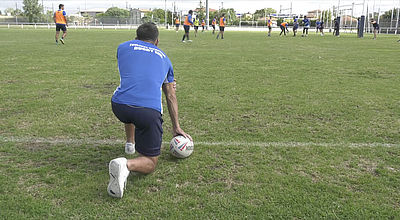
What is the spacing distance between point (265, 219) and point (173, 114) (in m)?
1.67

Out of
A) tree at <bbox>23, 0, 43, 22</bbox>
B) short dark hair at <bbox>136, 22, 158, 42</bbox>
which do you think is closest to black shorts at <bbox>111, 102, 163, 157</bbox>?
short dark hair at <bbox>136, 22, 158, 42</bbox>

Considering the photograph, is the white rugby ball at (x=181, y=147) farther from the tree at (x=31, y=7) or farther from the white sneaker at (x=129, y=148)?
the tree at (x=31, y=7)

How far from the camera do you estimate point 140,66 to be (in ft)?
11.5

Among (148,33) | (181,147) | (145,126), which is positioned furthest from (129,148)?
(148,33)

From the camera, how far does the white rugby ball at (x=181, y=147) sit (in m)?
4.02

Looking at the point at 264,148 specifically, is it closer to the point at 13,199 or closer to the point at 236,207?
the point at 236,207

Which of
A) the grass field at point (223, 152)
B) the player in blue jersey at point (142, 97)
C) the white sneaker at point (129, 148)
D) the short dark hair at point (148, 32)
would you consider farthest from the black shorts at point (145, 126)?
the short dark hair at point (148, 32)

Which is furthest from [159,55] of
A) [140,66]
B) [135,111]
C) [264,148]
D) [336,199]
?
[336,199]

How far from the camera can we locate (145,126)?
3.40 metres

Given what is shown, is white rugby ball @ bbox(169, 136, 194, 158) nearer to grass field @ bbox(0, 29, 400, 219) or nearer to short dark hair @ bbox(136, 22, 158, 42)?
grass field @ bbox(0, 29, 400, 219)

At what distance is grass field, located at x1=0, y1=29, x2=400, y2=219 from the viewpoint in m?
3.04

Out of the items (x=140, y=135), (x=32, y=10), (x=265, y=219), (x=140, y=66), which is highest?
(x=32, y=10)

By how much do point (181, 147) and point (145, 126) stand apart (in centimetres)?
76

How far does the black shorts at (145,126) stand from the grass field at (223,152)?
0.35 meters
